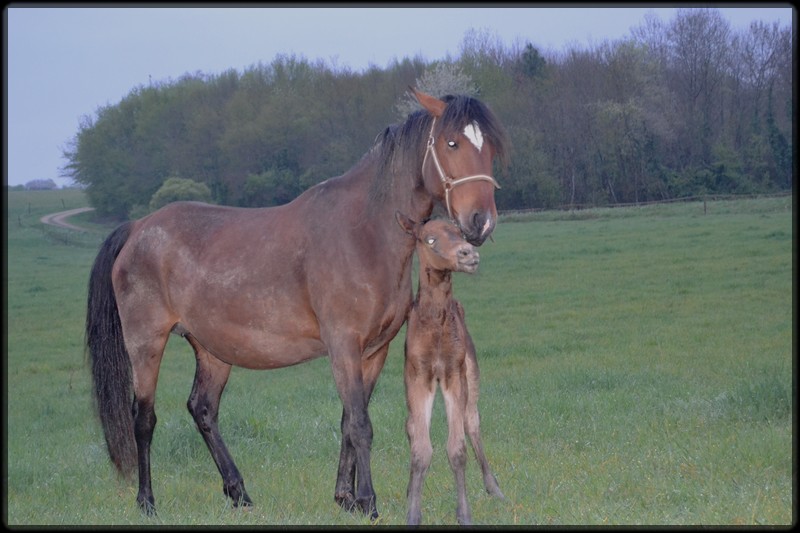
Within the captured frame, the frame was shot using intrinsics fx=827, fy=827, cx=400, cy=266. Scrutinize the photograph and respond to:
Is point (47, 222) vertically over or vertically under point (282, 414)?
over

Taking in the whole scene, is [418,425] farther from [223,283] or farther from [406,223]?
[223,283]

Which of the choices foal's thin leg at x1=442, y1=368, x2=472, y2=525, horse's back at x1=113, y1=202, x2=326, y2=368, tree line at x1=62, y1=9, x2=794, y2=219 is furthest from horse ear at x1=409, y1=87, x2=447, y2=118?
tree line at x1=62, y1=9, x2=794, y2=219

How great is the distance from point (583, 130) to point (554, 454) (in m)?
28.9

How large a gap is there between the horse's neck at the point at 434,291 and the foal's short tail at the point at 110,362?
9.69 feet

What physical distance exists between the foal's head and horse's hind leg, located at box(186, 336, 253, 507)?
2.39 meters

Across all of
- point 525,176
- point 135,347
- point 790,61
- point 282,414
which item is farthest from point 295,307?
point 790,61

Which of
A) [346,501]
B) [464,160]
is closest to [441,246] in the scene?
[464,160]

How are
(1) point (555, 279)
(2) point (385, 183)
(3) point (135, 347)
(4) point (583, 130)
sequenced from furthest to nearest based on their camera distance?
(4) point (583, 130), (1) point (555, 279), (3) point (135, 347), (2) point (385, 183)

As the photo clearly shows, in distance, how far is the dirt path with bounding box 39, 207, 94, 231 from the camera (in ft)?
148

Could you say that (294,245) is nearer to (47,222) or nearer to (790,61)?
(790,61)

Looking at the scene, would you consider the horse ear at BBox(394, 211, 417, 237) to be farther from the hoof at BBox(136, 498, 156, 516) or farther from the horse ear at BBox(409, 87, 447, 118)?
the hoof at BBox(136, 498, 156, 516)

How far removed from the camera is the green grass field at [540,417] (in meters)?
5.59

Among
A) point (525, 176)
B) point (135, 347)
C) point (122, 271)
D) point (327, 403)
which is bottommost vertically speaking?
point (327, 403)

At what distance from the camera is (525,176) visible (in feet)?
98.4
